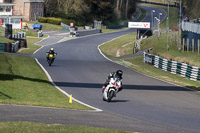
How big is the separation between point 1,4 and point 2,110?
85.2 m

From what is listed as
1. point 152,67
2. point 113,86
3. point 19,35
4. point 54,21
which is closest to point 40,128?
point 113,86

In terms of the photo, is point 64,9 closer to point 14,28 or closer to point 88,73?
point 14,28

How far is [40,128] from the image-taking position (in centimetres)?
1283

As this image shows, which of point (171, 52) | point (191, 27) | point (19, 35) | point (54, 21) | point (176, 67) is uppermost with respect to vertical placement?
point (54, 21)

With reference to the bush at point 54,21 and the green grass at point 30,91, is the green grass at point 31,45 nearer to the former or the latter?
the bush at point 54,21

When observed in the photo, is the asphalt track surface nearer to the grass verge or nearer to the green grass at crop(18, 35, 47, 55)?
the grass verge

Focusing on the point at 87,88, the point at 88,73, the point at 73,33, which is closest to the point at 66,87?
the point at 87,88

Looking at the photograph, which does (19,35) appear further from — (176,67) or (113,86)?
(113,86)

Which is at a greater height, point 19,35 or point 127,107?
point 19,35

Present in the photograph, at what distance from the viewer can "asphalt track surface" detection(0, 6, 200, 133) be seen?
15.0 meters

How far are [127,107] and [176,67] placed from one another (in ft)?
70.6

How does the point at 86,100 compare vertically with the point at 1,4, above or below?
below

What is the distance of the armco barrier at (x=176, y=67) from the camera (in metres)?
37.4

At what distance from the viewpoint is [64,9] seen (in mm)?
117688
